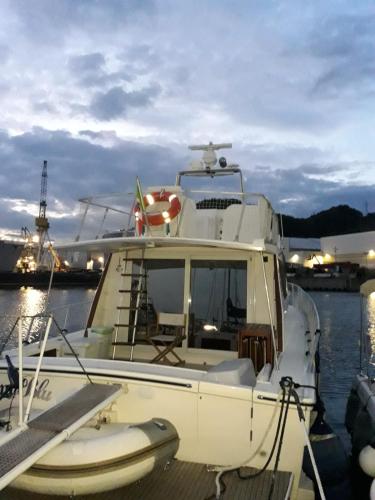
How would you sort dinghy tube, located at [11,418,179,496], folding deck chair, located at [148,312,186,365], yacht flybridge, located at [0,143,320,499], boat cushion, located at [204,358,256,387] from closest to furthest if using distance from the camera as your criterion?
dinghy tube, located at [11,418,179,496] → yacht flybridge, located at [0,143,320,499] → boat cushion, located at [204,358,256,387] → folding deck chair, located at [148,312,186,365]

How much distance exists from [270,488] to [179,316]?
144 inches

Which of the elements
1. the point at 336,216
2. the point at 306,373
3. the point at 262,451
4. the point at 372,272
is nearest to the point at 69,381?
the point at 262,451

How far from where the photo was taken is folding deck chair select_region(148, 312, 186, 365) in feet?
23.6

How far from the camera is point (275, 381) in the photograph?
16.3 feet

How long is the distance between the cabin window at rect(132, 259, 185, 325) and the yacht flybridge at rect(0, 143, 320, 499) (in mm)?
18

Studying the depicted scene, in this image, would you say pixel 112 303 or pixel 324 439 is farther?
pixel 112 303

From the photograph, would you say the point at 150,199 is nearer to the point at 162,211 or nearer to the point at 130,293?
the point at 162,211

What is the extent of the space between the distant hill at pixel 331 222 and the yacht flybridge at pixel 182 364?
460 ft

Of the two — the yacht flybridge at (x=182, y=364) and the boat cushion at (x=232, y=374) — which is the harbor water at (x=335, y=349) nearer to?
the yacht flybridge at (x=182, y=364)

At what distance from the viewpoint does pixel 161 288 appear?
25.7 ft

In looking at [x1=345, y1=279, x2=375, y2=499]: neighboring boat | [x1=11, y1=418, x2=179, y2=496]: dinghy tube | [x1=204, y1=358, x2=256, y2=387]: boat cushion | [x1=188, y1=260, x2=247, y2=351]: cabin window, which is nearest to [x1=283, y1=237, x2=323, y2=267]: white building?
[x1=345, y1=279, x2=375, y2=499]: neighboring boat

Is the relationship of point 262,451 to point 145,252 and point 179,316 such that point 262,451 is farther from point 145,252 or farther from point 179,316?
point 145,252

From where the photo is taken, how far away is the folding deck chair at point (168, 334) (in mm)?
7191

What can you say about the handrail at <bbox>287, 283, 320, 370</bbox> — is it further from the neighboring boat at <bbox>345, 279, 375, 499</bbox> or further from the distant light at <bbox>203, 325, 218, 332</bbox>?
the distant light at <bbox>203, 325, 218, 332</bbox>
